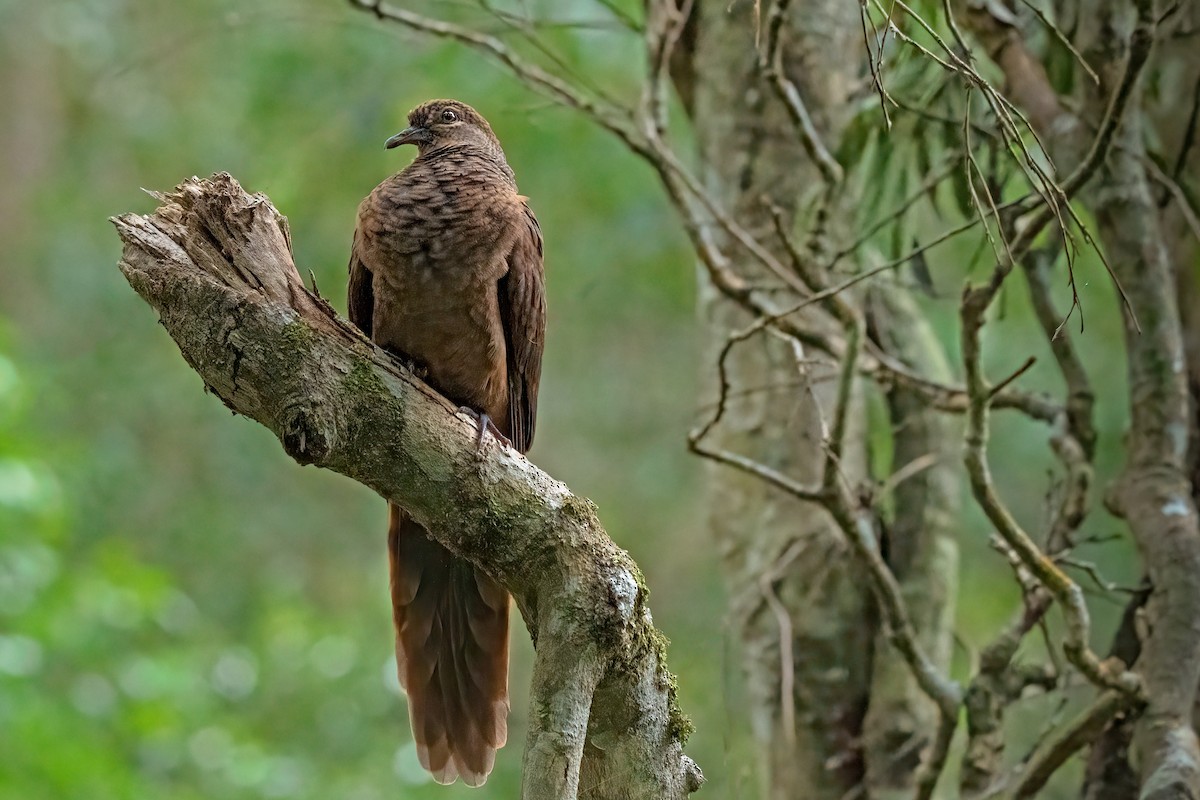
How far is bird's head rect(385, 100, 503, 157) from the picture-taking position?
12.7ft

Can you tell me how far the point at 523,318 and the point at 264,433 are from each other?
564cm

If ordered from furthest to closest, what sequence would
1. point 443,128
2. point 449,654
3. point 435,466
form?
point 443,128
point 449,654
point 435,466

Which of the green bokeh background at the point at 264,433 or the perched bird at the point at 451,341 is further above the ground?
the green bokeh background at the point at 264,433

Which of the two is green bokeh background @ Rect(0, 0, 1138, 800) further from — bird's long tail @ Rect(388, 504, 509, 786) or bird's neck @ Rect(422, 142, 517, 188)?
bird's long tail @ Rect(388, 504, 509, 786)

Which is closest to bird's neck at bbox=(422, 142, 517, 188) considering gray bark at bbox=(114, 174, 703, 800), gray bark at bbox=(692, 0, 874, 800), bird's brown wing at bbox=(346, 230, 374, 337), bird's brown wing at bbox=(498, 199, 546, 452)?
bird's brown wing at bbox=(498, 199, 546, 452)

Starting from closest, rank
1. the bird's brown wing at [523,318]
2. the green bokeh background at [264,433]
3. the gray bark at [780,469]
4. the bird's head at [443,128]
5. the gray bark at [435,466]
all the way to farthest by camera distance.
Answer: the gray bark at [435,466] < the bird's brown wing at [523,318] < the bird's head at [443,128] < the gray bark at [780,469] < the green bokeh background at [264,433]

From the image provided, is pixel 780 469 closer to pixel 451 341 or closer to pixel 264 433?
→ pixel 451 341

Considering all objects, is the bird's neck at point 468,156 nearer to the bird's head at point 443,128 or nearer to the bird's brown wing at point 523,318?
the bird's head at point 443,128

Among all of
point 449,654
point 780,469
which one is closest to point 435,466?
point 449,654

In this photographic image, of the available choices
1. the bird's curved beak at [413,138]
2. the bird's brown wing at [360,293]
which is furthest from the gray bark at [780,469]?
the bird's brown wing at [360,293]

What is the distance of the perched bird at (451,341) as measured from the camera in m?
3.16

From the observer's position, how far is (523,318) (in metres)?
3.48

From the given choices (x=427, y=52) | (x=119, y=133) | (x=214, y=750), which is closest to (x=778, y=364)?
(x=427, y=52)

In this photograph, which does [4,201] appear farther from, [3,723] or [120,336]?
[3,723]
